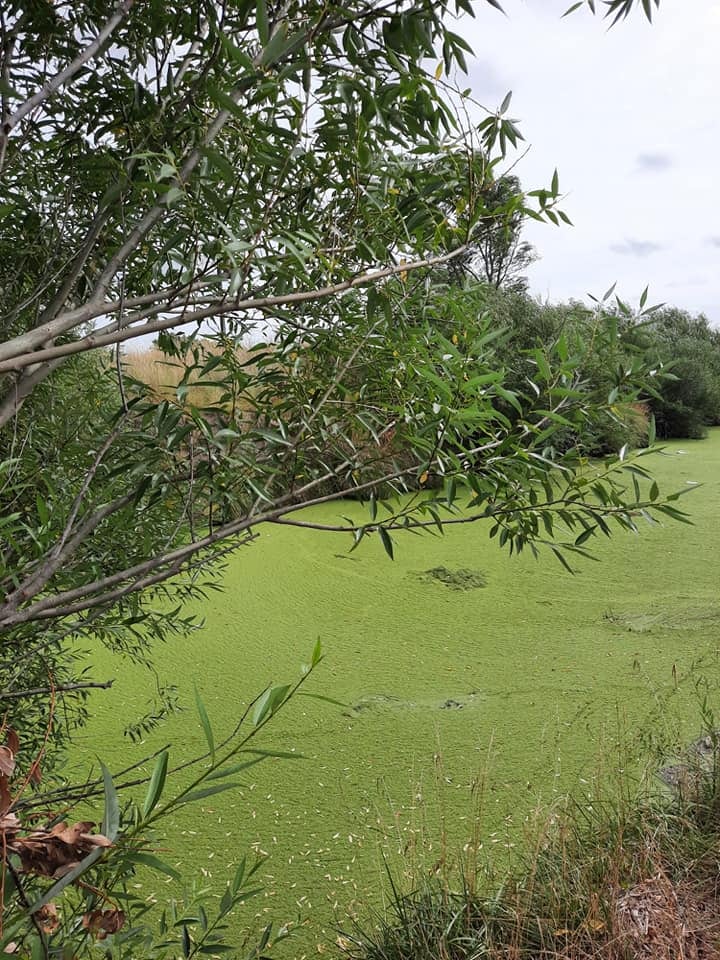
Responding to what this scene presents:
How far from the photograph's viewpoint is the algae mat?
186cm

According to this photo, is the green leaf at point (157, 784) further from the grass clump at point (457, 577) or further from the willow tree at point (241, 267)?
the grass clump at point (457, 577)

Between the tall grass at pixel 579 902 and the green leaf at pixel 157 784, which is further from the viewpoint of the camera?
the tall grass at pixel 579 902

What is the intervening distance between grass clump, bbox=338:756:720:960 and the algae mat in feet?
0.48

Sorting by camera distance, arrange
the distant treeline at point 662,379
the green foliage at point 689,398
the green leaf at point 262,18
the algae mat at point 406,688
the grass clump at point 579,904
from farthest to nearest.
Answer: the green foliage at point 689,398, the distant treeline at point 662,379, the algae mat at point 406,688, the grass clump at point 579,904, the green leaf at point 262,18

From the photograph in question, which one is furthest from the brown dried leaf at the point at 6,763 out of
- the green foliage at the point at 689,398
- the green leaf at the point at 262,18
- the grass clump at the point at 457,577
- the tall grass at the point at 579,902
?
the green foliage at the point at 689,398

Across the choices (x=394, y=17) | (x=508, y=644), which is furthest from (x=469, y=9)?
(x=508, y=644)

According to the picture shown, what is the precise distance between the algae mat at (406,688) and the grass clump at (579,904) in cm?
15

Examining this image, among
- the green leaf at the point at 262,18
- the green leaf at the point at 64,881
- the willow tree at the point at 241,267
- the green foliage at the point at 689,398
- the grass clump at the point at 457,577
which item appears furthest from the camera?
the green foliage at the point at 689,398

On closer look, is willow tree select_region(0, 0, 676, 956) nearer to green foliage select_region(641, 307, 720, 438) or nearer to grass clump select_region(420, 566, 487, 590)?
grass clump select_region(420, 566, 487, 590)

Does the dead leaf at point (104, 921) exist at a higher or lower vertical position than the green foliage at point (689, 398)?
lower

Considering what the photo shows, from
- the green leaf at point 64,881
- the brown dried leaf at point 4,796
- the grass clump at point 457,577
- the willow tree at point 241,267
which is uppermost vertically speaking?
the willow tree at point 241,267

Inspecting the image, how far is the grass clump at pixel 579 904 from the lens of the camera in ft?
4.48

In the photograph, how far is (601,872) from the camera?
157 cm

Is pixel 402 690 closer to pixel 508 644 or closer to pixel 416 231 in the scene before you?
pixel 508 644
